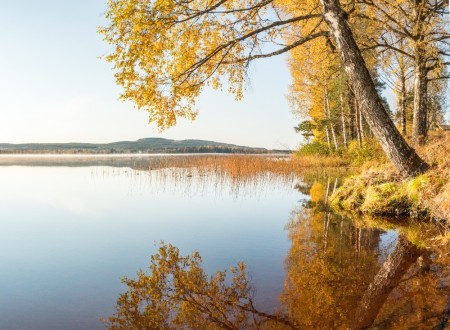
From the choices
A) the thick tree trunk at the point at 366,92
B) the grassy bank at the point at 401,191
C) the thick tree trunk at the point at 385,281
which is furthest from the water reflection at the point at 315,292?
the thick tree trunk at the point at 366,92

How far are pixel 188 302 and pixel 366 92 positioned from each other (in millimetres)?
5661

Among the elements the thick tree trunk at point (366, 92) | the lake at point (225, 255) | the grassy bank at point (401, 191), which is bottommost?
the lake at point (225, 255)

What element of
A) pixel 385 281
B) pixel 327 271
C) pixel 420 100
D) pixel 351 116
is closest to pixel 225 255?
pixel 327 271

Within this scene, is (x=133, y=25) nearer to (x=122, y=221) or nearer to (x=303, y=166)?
(x=122, y=221)

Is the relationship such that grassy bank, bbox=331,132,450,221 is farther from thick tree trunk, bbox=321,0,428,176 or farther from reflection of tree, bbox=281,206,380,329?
reflection of tree, bbox=281,206,380,329

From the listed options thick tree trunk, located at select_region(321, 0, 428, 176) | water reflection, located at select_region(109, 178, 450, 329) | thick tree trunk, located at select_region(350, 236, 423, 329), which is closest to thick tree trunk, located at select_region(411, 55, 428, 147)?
thick tree trunk, located at select_region(321, 0, 428, 176)

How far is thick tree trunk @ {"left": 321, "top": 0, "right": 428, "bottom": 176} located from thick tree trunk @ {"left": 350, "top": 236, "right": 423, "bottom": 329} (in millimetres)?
2558

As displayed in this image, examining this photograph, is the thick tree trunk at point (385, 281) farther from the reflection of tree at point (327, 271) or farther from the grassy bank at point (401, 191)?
the grassy bank at point (401, 191)

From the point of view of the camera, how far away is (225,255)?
520cm

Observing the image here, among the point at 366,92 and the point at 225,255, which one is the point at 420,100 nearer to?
the point at 366,92

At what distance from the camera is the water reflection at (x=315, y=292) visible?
10.1 ft

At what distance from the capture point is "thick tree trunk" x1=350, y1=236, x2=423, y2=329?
3.09 metres

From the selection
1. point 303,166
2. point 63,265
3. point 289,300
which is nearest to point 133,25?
point 63,265

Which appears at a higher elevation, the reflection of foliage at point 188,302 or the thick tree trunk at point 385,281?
the thick tree trunk at point 385,281
